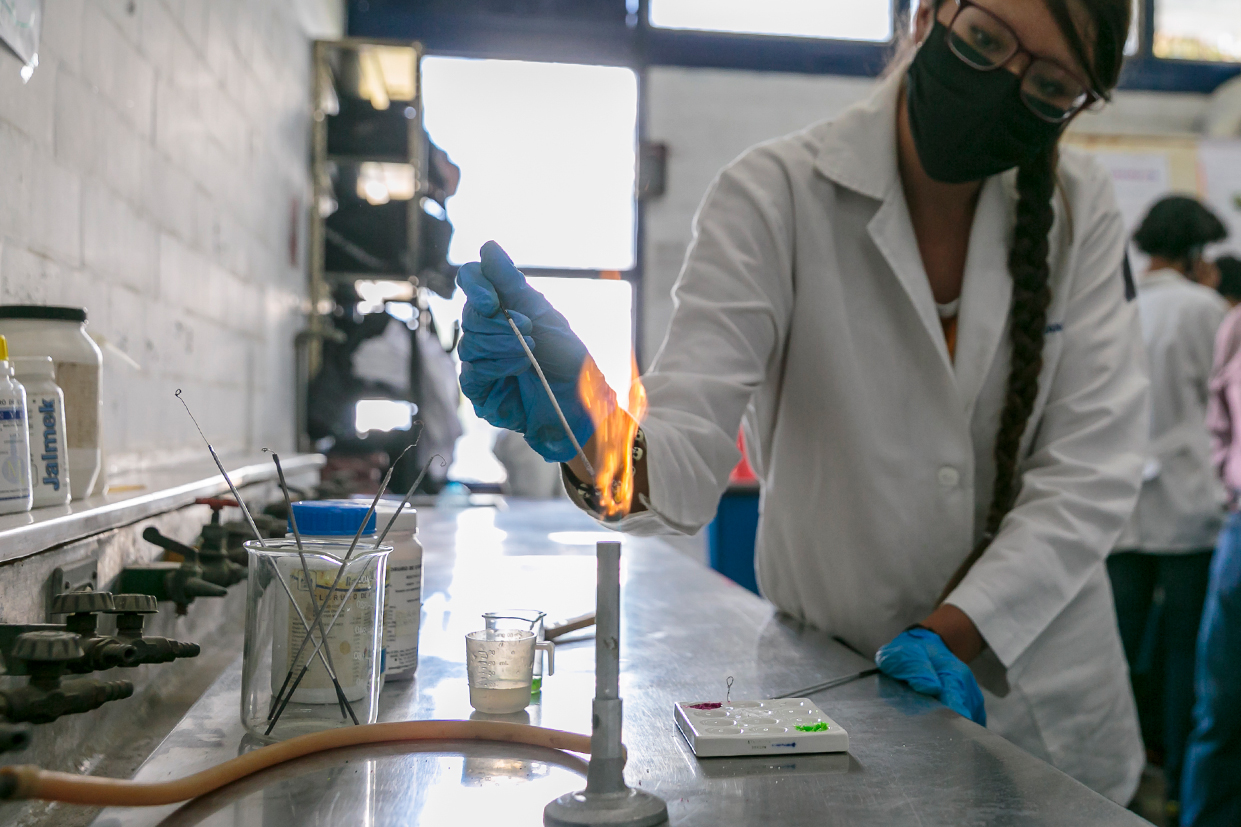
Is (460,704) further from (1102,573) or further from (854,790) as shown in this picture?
(1102,573)

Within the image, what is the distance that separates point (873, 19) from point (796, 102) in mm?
644

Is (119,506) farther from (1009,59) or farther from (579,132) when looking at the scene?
(579,132)

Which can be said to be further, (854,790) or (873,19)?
(873,19)

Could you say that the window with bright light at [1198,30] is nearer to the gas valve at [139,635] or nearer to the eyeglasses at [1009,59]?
the eyeglasses at [1009,59]

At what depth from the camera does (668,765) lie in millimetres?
715

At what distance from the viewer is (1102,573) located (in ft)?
4.41

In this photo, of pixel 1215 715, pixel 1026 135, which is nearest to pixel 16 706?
pixel 1026 135

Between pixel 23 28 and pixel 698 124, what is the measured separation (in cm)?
383

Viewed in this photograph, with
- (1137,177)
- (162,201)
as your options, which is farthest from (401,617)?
(1137,177)

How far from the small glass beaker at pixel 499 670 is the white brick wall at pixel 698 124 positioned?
3686mm

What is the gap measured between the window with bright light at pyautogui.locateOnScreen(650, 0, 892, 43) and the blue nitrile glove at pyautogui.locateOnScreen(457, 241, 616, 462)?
4238 mm

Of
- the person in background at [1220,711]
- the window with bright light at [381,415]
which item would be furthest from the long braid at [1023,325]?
the window with bright light at [381,415]

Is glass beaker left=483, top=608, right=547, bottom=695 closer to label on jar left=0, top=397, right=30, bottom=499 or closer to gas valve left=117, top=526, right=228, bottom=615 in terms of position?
gas valve left=117, top=526, right=228, bottom=615

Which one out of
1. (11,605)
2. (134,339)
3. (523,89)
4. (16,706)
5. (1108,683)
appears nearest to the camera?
(16,706)
